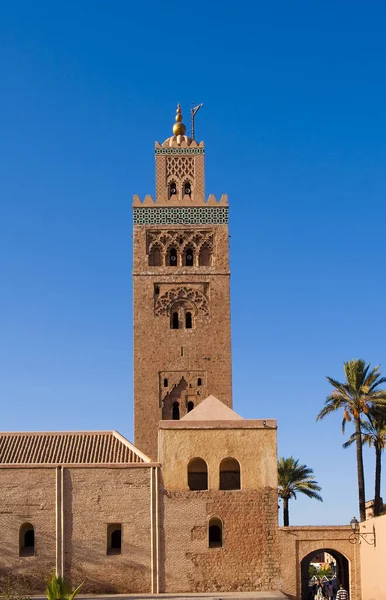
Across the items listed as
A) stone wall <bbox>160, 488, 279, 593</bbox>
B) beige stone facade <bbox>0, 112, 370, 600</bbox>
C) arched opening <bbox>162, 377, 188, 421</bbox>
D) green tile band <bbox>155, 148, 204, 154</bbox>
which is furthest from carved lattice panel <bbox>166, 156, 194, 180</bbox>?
stone wall <bbox>160, 488, 279, 593</bbox>

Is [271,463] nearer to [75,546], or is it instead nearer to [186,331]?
[75,546]

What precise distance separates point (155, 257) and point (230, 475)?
1027cm

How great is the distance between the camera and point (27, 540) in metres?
25.1

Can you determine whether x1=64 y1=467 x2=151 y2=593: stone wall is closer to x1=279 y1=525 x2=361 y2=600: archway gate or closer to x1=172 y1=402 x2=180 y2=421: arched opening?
x1=279 y1=525 x2=361 y2=600: archway gate

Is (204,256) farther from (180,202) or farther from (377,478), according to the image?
(377,478)

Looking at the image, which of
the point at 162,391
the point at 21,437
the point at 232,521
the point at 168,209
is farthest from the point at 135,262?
the point at 232,521

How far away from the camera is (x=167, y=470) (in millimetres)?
25094

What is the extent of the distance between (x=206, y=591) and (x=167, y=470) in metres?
3.21

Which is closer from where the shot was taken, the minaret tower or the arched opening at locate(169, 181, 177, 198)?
Result: the minaret tower

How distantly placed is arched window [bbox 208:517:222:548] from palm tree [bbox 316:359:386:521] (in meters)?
4.59

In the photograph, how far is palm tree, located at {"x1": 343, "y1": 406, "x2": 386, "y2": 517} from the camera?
27781 mm

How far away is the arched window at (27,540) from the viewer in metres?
24.7

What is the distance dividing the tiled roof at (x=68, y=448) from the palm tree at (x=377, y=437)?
676cm

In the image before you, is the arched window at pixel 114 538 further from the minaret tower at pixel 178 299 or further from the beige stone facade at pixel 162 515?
the minaret tower at pixel 178 299
